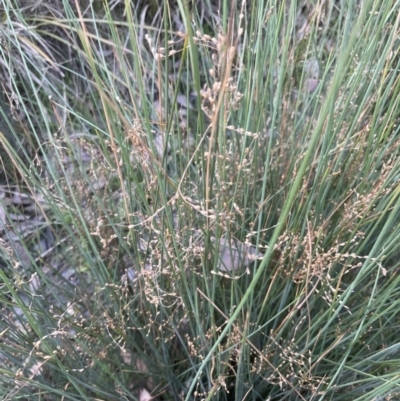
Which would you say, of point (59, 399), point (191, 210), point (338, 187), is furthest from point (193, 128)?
point (59, 399)

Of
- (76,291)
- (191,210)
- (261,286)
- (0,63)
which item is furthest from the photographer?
(0,63)

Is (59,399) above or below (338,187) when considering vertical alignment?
below

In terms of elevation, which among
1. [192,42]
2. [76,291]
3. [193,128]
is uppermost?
[192,42]

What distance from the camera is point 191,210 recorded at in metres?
0.64

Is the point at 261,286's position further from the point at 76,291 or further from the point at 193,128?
the point at 193,128

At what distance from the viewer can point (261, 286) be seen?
2.52ft

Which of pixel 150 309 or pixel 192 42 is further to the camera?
pixel 150 309

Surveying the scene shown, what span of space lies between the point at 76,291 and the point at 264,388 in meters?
0.37

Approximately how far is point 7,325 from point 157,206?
0.91 ft

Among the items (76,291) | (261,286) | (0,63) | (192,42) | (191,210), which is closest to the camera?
(192,42)

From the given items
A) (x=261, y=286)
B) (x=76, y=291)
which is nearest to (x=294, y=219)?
(x=261, y=286)

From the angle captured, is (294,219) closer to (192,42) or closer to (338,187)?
(338,187)

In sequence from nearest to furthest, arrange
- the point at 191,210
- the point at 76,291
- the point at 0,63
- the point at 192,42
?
the point at 192,42 < the point at 191,210 < the point at 76,291 < the point at 0,63

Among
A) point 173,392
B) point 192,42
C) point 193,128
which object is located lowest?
point 173,392
